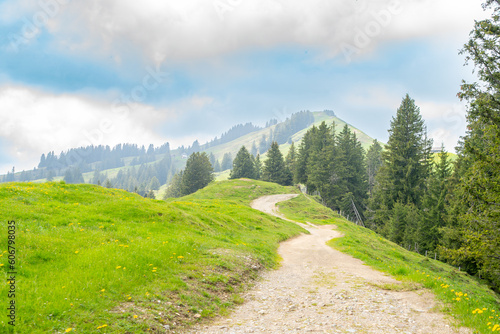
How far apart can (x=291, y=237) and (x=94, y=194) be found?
19.9 meters

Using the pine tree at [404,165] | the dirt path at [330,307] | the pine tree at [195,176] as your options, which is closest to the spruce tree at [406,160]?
the pine tree at [404,165]

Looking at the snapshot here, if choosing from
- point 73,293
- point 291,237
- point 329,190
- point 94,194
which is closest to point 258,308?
point 73,293

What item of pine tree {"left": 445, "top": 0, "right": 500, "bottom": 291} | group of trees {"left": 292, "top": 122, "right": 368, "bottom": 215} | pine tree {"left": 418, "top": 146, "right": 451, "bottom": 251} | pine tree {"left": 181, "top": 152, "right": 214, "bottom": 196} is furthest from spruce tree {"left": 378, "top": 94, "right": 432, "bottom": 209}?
pine tree {"left": 181, "top": 152, "right": 214, "bottom": 196}

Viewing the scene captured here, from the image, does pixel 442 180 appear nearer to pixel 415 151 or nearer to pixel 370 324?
pixel 415 151

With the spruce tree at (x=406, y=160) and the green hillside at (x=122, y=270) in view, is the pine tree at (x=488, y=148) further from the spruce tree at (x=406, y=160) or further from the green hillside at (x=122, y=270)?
the spruce tree at (x=406, y=160)

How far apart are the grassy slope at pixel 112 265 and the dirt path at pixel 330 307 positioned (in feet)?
3.52

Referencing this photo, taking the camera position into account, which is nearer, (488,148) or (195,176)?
(488,148)

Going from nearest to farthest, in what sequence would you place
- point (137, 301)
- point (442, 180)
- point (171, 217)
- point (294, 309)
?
point (137, 301) → point (294, 309) → point (171, 217) → point (442, 180)

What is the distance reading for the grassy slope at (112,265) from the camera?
7008mm

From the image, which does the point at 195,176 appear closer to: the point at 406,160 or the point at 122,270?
the point at 406,160

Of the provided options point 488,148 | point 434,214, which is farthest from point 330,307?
point 434,214

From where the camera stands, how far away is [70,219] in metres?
14.4

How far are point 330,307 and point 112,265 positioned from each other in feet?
26.3

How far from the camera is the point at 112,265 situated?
9617 mm
